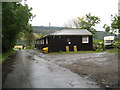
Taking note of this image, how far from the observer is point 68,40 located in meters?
31.7

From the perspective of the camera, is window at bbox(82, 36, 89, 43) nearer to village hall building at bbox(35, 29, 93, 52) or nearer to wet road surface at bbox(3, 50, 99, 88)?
village hall building at bbox(35, 29, 93, 52)

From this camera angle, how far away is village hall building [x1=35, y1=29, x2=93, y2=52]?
30578 mm

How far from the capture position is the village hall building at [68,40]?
100 feet

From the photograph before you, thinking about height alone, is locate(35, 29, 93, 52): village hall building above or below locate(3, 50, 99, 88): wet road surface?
above

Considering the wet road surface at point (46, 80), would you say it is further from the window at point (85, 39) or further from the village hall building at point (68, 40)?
the window at point (85, 39)

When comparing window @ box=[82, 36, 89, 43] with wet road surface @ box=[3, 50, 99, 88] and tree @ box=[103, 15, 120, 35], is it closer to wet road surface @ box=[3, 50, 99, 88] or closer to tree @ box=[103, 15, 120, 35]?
tree @ box=[103, 15, 120, 35]

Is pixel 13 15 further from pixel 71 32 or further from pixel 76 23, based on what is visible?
pixel 76 23

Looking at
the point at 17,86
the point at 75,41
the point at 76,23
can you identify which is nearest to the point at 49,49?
the point at 75,41

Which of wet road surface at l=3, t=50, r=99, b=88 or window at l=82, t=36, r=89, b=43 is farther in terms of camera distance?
window at l=82, t=36, r=89, b=43

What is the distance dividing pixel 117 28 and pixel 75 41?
442 inches

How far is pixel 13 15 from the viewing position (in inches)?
684

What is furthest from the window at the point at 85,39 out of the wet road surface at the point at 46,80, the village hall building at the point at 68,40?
the wet road surface at the point at 46,80

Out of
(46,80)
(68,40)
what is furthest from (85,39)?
(46,80)

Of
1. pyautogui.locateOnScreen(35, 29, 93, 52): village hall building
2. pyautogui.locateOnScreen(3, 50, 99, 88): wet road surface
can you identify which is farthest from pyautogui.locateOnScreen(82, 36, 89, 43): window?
pyautogui.locateOnScreen(3, 50, 99, 88): wet road surface
